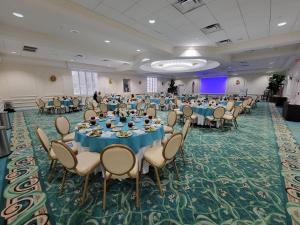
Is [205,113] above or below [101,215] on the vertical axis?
above

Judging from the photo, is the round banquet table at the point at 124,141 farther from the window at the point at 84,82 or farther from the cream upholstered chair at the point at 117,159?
the window at the point at 84,82

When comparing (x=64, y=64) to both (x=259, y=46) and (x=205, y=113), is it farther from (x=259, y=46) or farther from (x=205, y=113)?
(x=259, y=46)

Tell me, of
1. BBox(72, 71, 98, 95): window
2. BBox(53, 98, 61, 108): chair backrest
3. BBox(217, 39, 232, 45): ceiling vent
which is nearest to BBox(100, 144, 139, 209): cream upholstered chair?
BBox(217, 39, 232, 45): ceiling vent

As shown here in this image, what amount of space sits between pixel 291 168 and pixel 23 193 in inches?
201

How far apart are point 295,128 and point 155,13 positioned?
7042 mm

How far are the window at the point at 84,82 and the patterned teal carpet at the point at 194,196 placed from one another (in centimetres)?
1163

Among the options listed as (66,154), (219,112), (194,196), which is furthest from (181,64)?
(66,154)

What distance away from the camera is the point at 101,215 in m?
1.94

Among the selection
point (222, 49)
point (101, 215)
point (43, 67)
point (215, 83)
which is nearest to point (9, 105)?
point (43, 67)

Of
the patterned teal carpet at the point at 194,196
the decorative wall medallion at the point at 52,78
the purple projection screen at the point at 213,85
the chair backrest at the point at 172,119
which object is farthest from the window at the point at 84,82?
the purple projection screen at the point at 213,85

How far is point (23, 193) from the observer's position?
233cm

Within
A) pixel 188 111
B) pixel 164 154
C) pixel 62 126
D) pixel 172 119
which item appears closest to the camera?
pixel 164 154

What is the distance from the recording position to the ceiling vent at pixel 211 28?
5.00m

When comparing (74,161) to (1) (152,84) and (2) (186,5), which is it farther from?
(1) (152,84)
